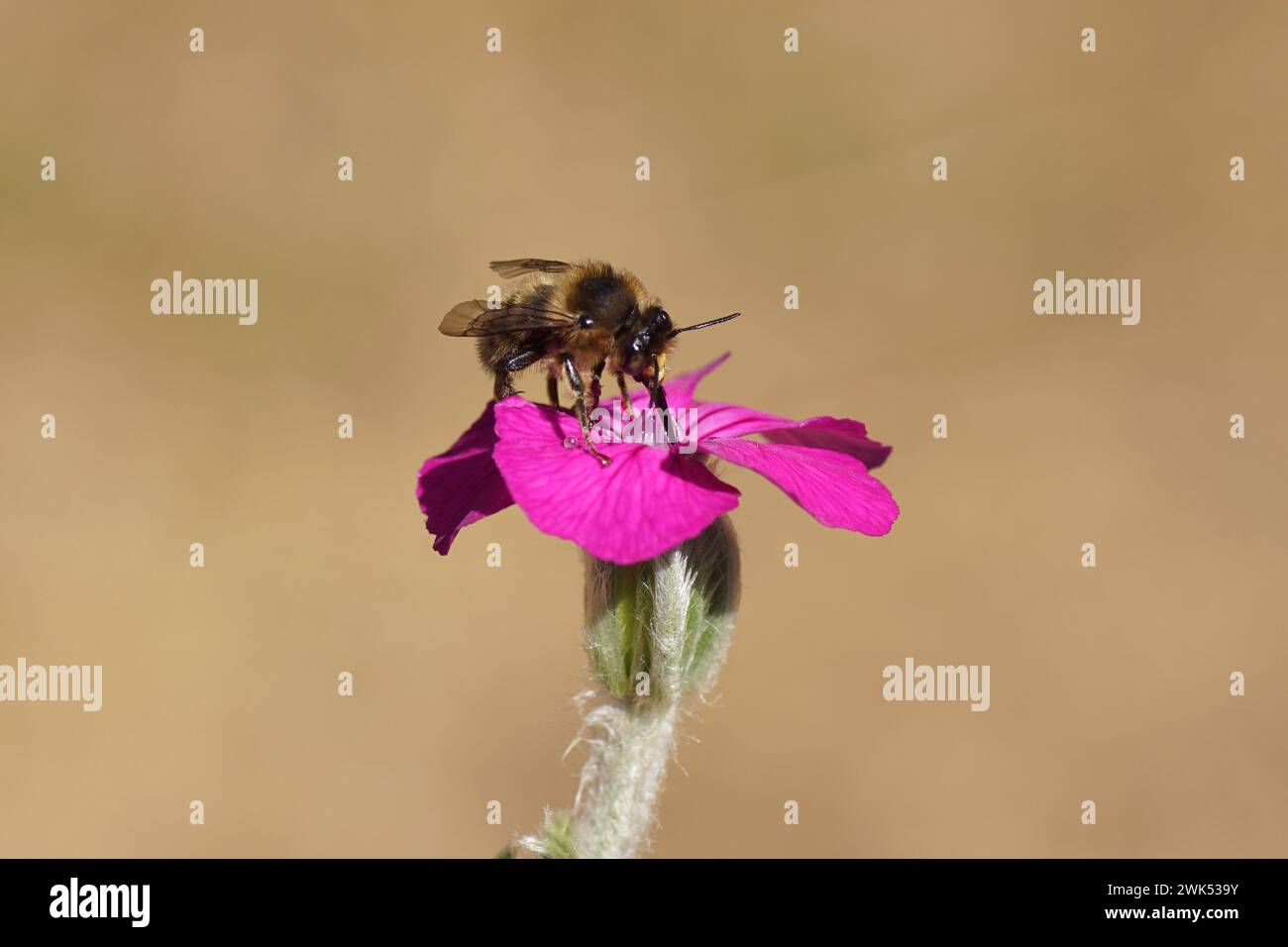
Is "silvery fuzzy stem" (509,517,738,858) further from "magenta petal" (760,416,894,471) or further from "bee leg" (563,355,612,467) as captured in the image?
"magenta petal" (760,416,894,471)

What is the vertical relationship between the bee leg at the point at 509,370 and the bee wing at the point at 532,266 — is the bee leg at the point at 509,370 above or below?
below

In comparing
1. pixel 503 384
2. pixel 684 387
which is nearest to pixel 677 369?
pixel 684 387

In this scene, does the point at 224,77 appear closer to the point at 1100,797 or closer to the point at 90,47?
the point at 90,47

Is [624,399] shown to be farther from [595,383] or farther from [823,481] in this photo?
[823,481]

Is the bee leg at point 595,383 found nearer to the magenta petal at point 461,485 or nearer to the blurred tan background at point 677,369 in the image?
the magenta petal at point 461,485

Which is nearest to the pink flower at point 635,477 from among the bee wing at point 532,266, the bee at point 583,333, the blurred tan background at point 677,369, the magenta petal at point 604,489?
the magenta petal at point 604,489

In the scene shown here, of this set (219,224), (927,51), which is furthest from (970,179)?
(219,224)

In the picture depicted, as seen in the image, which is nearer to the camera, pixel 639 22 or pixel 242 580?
pixel 242 580
